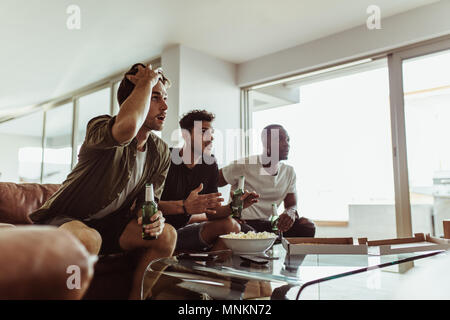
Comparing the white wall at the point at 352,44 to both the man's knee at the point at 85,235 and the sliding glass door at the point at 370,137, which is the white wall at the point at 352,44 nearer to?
the sliding glass door at the point at 370,137

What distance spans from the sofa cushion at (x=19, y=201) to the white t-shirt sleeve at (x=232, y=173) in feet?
4.32

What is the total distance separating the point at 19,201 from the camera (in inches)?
89.5

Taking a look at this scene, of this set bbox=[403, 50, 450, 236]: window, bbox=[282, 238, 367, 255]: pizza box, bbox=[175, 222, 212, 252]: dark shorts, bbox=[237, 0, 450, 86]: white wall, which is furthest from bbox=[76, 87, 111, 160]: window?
bbox=[282, 238, 367, 255]: pizza box

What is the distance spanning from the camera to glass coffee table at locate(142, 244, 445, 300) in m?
0.99

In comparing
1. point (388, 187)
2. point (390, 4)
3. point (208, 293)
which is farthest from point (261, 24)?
point (208, 293)

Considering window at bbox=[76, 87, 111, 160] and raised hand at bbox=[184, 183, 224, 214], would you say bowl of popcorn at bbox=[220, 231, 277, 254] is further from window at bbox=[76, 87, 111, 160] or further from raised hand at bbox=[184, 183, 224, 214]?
window at bbox=[76, 87, 111, 160]

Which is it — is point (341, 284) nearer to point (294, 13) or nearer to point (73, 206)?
point (73, 206)

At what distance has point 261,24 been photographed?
3.77 m

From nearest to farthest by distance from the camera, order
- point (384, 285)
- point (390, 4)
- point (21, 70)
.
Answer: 1. point (384, 285)
2. point (390, 4)
3. point (21, 70)

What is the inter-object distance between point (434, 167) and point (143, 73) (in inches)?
119

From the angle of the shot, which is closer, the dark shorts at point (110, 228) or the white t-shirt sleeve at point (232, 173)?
the dark shorts at point (110, 228)

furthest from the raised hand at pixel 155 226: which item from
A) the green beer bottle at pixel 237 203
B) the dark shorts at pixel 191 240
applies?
the dark shorts at pixel 191 240

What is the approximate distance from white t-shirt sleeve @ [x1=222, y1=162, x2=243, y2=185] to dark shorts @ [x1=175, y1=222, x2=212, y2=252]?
95 cm

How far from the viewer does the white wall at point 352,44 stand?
335cm
